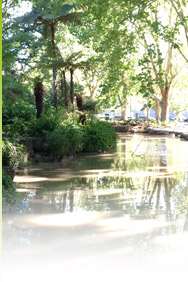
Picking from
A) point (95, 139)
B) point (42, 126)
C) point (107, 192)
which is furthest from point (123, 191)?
point (95, 139)

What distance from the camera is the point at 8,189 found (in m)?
7.45

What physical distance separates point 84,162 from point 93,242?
837 centimetres

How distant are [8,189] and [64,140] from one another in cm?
595

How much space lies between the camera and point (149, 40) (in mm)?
39406

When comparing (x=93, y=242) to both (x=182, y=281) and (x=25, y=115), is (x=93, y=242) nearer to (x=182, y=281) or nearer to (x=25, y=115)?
(x=182, y=281)

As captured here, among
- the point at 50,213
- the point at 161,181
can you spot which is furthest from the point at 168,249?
the point at 161,181

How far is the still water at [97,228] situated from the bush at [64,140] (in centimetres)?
248

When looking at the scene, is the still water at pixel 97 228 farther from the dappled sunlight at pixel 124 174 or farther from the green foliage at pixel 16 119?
the green foliage at pixel 16 119

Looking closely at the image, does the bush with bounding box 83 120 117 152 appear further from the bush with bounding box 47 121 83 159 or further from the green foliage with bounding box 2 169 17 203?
the green foliage with bounding box 2 169 17 203

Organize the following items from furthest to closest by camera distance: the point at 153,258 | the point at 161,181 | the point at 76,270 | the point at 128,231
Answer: the point at 161,181
the point at 128,231
the point at 153,258
the point at 76,270

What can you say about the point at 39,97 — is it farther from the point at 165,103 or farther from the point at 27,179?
the point at 165,103

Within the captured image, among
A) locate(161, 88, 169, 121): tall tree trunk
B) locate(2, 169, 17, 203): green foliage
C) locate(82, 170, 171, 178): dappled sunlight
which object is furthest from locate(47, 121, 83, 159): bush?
locate(161, 88, 169, 121): tall tree trunk

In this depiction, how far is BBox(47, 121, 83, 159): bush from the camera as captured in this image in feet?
43.6

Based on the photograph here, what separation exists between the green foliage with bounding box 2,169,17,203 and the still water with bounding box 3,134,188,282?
0.21m
